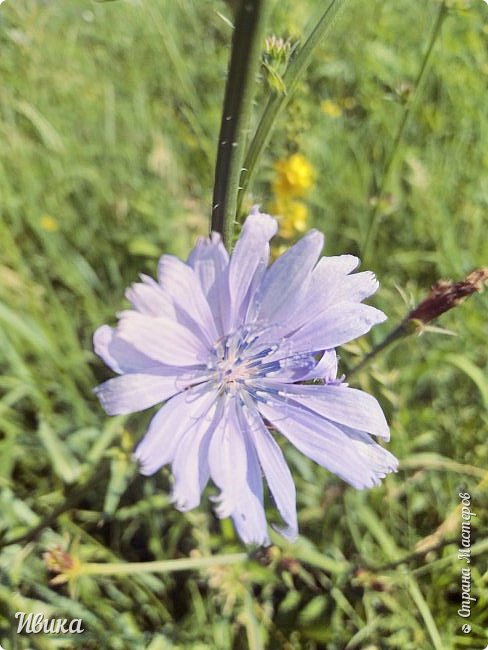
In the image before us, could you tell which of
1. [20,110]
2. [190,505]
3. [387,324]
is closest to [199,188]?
[20,110]

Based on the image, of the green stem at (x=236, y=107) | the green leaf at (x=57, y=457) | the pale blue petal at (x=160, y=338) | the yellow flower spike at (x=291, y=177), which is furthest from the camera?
the yellow flower spike at (x=291, y=177)

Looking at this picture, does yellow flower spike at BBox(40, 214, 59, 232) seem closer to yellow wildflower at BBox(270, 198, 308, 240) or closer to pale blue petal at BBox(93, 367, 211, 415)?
yellow wildflower at BBox(270, 198, 308, 240)

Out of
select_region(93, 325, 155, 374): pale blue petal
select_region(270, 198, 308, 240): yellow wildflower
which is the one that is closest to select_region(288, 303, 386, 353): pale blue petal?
select_region(93, 325, 155, 374): pale blue petal

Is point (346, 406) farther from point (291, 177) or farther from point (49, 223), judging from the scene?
point (49, 223)

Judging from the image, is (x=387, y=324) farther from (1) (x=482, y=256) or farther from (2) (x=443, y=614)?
(2) (x=443, y=614)

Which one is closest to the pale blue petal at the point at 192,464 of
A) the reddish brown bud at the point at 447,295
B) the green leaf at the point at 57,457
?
the reddish brown bud at the point at 447,295

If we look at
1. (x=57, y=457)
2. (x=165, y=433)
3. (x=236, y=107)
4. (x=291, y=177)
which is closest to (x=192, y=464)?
(x=165, y=433)

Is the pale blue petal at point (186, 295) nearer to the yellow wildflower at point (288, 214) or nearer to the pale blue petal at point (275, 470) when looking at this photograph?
the pale blue petal at point (275, 470)
